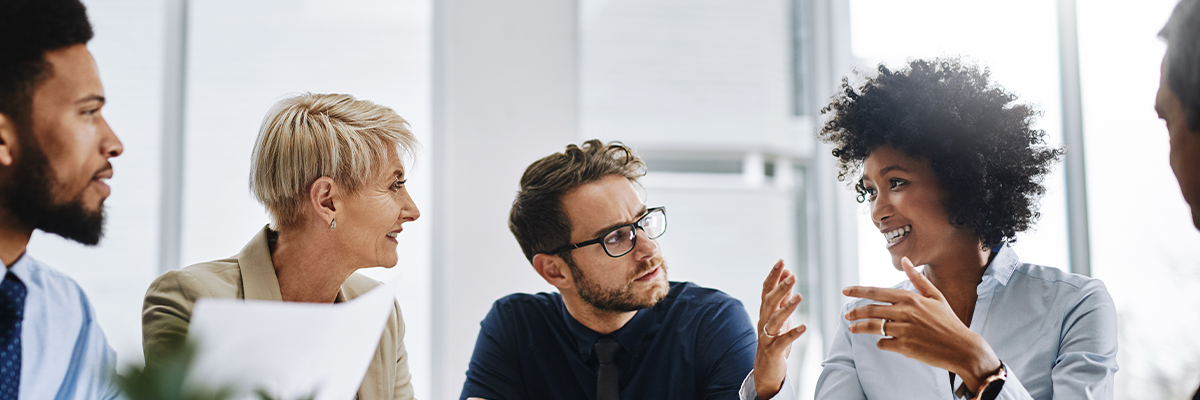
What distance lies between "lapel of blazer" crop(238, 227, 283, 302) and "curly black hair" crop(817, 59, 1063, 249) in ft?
4.13

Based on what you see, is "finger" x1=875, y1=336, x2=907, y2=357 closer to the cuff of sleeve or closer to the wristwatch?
the wristwatch

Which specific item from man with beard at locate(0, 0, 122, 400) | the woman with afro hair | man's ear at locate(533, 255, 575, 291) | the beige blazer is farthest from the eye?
man with beard at locate(0, 0, 122, 400)

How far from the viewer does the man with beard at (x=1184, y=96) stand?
2.88ft

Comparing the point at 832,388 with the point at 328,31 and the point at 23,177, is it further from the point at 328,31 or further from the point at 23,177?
the point at 328,31

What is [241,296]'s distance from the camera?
1316 mm

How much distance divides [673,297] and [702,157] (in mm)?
1116

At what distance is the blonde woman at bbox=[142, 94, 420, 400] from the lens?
4.47 feet

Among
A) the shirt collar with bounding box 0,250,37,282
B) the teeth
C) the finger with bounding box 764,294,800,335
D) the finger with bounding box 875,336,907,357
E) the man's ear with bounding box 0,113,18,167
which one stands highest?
the man's ear with bounding box 0,113,18,167

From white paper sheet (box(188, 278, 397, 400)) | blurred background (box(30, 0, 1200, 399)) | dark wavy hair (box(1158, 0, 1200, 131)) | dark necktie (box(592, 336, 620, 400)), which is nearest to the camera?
white paper sheet (box(188, 278, 397, 400))

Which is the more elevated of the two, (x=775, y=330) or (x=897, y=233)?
(x=897, y=233)

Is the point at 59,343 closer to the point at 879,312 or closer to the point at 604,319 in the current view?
the point at 604,319

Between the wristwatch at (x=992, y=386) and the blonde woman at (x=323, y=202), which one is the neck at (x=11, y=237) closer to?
the blonde woman at (x=323, y=202)

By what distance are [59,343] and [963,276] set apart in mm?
1544

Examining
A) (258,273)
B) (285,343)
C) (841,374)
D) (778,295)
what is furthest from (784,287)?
(258,273)
